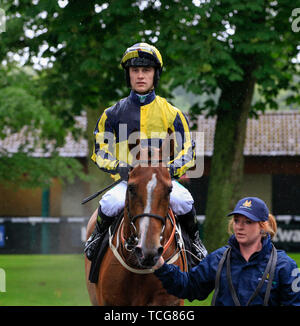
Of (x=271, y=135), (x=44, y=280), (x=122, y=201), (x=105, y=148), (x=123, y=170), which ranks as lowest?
(x=44, y=280)

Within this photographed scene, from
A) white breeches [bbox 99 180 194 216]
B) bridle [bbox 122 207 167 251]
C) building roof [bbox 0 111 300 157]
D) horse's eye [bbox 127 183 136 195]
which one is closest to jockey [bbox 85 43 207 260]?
white breeches [bbox 99 180 194 216]

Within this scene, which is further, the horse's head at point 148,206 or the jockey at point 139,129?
the jockey at point 139,129

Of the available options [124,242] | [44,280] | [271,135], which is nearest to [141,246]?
[124,242]

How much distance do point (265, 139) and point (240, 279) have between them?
24892mm

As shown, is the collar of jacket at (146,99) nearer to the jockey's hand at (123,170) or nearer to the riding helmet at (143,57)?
the riding helmet at (143,57)

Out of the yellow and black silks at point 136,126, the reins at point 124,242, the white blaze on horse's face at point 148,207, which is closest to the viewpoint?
the white blaze on horse's face at point 148,207

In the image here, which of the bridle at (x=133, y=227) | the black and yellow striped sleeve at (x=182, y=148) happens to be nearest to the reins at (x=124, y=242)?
the bridle at (x=133, y=227)

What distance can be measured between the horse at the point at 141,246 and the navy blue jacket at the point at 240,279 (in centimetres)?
25

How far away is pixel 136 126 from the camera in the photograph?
19.8 ft

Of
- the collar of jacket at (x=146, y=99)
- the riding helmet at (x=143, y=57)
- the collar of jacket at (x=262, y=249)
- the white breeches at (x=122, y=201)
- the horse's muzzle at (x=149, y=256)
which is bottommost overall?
the horse's muzzle at (x=149, y=256)

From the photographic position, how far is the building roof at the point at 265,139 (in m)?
27.5

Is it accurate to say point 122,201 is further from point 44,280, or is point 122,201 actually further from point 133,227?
point 44,280

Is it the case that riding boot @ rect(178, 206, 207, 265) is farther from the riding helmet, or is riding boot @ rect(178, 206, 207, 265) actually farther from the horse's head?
the riding helmet

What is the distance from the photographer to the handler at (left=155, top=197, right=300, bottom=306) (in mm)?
4344
